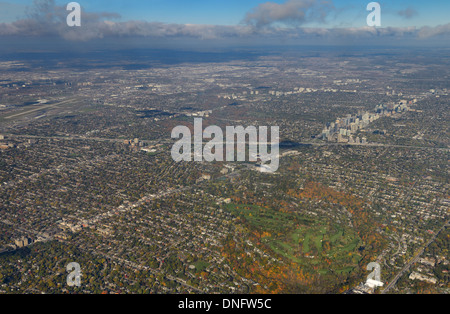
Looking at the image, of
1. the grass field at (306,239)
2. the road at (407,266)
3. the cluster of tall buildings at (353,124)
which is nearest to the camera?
the road at (407,266)

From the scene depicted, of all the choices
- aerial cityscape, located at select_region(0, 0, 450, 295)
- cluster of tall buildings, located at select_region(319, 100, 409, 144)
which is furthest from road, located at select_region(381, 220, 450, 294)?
cluster of tall buildings, located at select_region(319, 100, 409, 144)

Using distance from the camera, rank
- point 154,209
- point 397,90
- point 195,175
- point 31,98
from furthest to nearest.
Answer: point 397,90 → point 31,98 → point 195,175 → point 154,209

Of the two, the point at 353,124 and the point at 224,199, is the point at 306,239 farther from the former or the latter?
the point at 353,124

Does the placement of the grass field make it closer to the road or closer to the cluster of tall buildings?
the road

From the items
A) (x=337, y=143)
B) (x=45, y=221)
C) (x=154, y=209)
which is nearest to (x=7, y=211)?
(x=45, y=221)

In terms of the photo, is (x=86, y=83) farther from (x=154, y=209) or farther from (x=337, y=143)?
(x=154, y=209)

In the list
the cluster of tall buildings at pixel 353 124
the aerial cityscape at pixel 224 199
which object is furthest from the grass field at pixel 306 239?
the cluster of tall buildings at pixel 353 124

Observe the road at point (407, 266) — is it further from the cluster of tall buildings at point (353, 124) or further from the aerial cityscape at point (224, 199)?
the cluster of tall buildings at point (353, 124)

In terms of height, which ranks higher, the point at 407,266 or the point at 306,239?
the point at 306,239

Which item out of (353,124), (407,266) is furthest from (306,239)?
(353,124)
